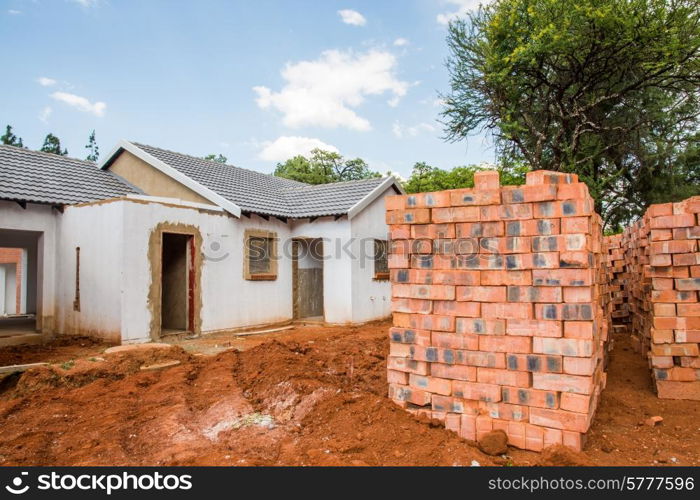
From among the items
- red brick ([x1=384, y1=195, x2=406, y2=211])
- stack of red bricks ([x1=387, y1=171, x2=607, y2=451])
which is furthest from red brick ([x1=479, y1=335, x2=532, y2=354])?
red brick ([x1=384, y1=195, x2=406, y2=211])

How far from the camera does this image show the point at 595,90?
53.1 feet

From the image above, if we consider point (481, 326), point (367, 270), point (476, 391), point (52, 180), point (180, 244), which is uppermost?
point (52, 180)

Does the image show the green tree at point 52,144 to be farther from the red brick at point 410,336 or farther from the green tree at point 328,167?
the red brick at point 410,336

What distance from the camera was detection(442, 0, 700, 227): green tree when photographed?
13211mm

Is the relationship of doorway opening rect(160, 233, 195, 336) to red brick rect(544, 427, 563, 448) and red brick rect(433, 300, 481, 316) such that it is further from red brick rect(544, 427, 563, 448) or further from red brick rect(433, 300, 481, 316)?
red brick rect(544, 427, 563, 448)

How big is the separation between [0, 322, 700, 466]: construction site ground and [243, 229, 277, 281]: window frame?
4323 millimetres

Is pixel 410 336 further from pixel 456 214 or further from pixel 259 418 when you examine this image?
pixel 259 418

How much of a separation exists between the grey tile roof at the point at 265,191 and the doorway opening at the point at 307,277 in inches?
40.9

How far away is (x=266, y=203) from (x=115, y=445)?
910 cm

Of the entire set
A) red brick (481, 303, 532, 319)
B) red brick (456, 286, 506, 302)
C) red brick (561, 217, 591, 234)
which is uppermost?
red brick (561, 217, 591, 234)

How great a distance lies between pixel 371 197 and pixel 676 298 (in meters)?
8.52

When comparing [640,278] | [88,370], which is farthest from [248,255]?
[640,278]

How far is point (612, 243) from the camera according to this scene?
10.3 meters
